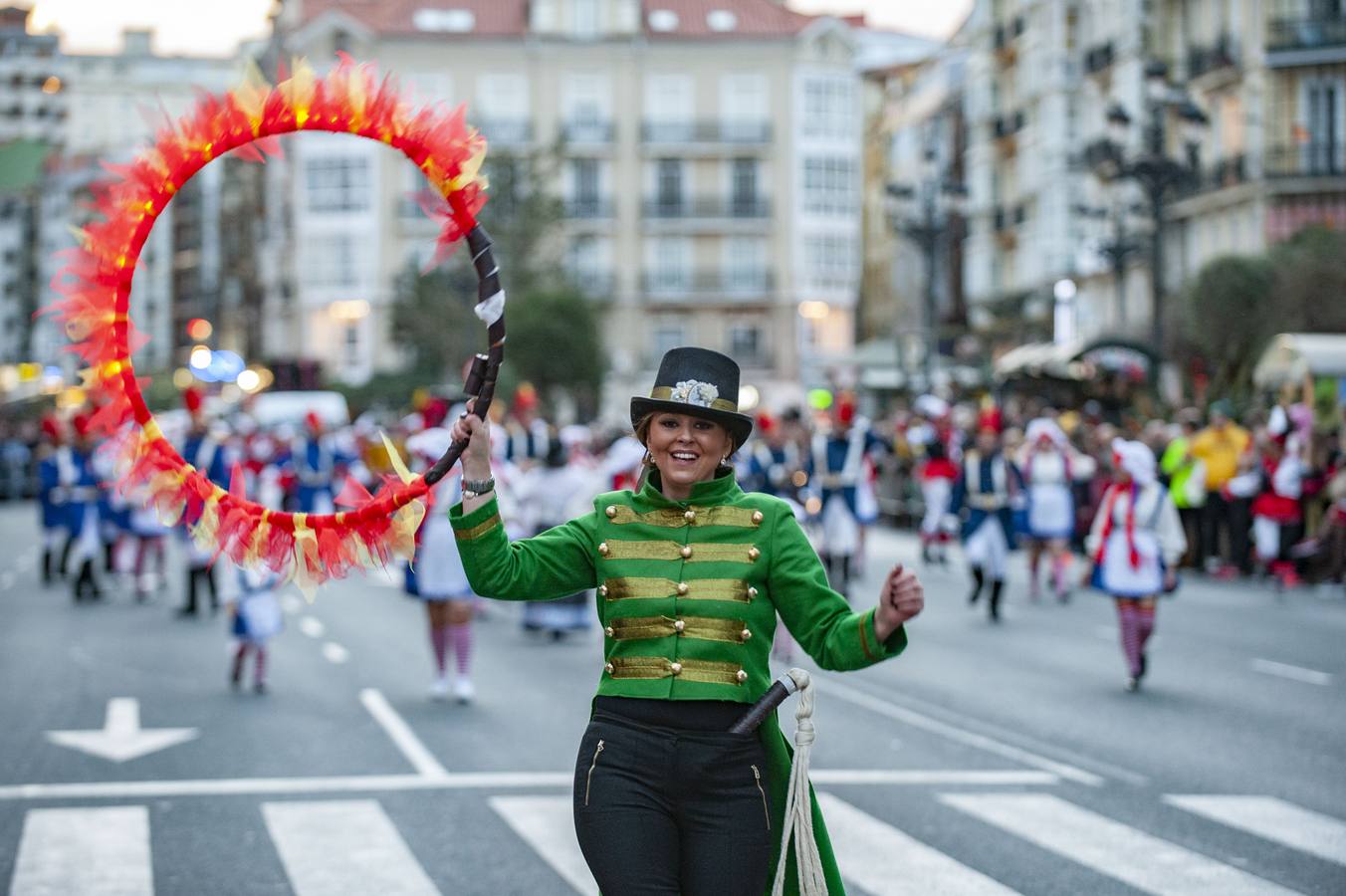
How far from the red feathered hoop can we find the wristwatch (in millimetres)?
156

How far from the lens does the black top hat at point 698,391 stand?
17.4ft

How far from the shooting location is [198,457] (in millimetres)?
18891

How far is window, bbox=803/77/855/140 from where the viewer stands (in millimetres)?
80250

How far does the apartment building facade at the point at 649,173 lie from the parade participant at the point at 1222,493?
53318mm

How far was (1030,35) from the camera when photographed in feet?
215

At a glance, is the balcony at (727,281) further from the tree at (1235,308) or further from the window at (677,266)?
the tree at (1235,308)

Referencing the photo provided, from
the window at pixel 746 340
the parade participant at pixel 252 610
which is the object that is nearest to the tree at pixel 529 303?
the window at pixel 746 340

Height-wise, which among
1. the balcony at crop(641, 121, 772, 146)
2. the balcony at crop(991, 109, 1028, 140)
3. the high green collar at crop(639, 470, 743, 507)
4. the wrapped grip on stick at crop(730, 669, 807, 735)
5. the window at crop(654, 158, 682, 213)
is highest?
the balcony at crop(641, 121, 772, 146)

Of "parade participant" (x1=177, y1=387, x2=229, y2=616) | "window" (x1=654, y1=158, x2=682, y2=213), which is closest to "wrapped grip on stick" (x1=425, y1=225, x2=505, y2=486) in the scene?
"parade participant" (x1=177, y1=387, x2=229, y2=616)

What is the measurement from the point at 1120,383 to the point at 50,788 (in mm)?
26807

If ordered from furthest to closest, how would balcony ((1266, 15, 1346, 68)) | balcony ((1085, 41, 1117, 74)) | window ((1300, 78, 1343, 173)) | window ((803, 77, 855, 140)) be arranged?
window ((803, 77, 855, 140)), balcony ((1085, 41, 1117, 74)), window ((1300, 78, 1343, 173)), balcony ((1266, 15, 1346, 68))

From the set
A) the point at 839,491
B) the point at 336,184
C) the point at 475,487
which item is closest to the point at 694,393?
the point at 475,487

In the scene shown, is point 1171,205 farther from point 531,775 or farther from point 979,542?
point 531,775

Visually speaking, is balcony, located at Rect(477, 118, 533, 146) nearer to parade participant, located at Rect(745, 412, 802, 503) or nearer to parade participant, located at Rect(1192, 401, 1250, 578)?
parade participant, located at Rect(1192, 401, 1250, 578)
